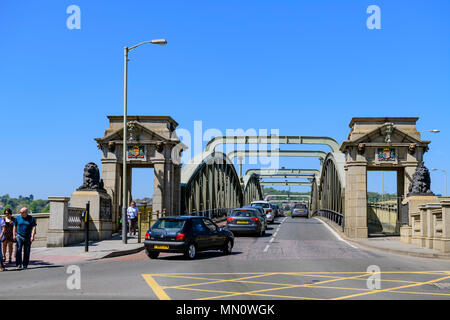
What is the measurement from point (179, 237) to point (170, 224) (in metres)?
0.73

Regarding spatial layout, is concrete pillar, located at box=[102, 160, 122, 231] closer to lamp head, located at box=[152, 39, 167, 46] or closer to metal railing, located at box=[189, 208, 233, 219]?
metal railing, located at box=[189, 208, 233, 219]

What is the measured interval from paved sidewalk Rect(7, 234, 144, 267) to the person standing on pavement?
95 cm

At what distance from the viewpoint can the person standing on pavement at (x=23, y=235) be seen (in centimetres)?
1416

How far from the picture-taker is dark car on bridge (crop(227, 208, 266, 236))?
27453 millimetres

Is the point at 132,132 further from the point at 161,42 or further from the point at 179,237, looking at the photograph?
the point at 179,237

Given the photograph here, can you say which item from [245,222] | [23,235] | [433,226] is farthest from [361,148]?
[23,235]

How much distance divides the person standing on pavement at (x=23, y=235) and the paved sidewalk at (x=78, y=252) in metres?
0.95

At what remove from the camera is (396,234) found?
101 feet

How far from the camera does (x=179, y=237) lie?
16.4 meters

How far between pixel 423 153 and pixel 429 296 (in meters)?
21.6

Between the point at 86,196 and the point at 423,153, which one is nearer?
the point at 86,196

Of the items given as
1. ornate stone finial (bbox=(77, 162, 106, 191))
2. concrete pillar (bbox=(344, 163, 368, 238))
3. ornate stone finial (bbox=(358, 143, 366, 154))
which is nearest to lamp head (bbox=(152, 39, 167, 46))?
ornate stone finial (bbox=(77, 162, 106, 191))
